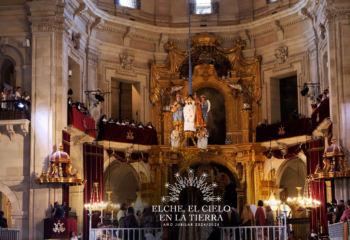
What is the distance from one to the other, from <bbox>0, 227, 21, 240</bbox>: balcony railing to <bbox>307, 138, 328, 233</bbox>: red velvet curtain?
11969 millimetres

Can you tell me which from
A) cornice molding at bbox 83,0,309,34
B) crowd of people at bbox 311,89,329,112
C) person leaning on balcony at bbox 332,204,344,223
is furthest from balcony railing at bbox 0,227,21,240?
crowd of people at bbox 311,89,329,112

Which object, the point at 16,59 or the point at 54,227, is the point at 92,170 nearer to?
the point at 54,227

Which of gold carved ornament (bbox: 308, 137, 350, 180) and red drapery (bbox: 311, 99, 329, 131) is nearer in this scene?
gold carved ornament (bbox: 308, 137, 350, 180)

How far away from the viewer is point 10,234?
20750mm

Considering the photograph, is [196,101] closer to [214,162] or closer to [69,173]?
[69,173]

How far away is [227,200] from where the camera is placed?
30.5 metres

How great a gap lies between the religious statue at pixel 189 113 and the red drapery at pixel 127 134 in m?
6.74

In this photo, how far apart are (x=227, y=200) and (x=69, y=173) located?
34.5ft

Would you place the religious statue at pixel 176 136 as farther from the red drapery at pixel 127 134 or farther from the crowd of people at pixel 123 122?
the crowd of people at pixel 123 122

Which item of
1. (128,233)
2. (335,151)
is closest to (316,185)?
(335,151)

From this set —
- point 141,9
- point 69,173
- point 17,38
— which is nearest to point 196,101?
point 69,173

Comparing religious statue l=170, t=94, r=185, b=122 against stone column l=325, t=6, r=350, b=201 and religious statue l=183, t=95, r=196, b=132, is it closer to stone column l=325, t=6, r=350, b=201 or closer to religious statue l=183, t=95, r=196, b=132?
religious statue l=183, t=95, r=196, b=132

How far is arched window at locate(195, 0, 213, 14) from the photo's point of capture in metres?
31.9

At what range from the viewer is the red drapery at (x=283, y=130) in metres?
27.0
